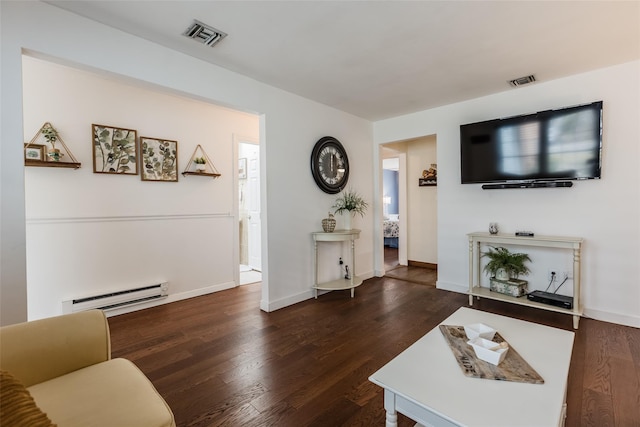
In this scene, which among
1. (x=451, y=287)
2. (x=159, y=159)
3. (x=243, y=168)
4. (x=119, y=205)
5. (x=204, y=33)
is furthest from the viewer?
(x=243, y=168)

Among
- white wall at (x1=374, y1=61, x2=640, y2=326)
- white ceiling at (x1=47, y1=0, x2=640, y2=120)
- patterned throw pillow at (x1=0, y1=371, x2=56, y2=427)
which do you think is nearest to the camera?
patterned throw pillow at (x1=0, y1=371, x2=56, y2=427)

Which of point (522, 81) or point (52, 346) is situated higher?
point (522, 81)

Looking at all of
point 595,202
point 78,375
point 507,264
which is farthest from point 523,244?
point 78,375

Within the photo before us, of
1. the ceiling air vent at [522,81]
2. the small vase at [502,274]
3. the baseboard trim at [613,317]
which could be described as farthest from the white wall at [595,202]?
the small vase at [502,274]

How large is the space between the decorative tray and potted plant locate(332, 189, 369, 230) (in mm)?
2431

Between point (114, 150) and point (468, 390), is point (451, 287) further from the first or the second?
point (114, 150)

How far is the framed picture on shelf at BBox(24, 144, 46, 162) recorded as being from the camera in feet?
8.25

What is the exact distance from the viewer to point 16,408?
25.9 inches

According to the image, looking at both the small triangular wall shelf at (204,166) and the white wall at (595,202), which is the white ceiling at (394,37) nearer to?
the white wall at (595,202)

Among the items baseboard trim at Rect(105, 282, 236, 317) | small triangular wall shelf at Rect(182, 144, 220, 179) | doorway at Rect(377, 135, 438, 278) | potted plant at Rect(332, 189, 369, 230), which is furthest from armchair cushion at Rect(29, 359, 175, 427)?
doorway at Rect(377, 135, 438, 278)

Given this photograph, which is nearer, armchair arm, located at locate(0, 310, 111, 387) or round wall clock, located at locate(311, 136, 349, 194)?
armchair arm, located at locate(0, 310, 111, 387)

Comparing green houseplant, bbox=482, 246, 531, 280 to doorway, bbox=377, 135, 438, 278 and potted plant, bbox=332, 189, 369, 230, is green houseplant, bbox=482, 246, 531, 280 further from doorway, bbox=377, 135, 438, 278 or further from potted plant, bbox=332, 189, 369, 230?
doorway, bbox=377, 135, 438, 278

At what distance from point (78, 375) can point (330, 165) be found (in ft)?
10.1

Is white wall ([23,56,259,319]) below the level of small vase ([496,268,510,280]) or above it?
A: above
